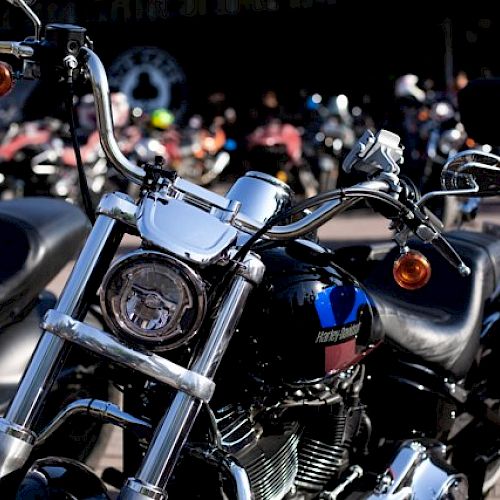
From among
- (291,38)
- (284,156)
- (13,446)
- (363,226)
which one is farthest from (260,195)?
(291,38)

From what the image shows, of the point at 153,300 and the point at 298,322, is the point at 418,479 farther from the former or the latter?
the point at 153,300

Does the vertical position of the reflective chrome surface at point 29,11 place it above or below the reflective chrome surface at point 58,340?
above

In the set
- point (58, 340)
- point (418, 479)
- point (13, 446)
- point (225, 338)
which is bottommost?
point (13, 446)

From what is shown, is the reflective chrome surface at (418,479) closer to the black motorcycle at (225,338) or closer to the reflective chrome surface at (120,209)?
the black motorcycle at (225,338)

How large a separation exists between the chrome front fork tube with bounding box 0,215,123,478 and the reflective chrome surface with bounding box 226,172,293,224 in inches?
15.7

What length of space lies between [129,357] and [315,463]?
80 centimetres

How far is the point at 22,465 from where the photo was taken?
1.95m

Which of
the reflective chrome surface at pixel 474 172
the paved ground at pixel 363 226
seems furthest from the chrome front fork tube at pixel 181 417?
A: the paved ground at pixel 363 226

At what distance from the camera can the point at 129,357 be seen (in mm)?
1971

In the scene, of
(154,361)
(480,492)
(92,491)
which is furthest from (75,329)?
(480,492)

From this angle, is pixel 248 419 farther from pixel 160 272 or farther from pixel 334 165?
pixel 334 165

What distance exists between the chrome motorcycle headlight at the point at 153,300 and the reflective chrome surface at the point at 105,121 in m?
0.21

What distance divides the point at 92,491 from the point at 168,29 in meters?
17.1

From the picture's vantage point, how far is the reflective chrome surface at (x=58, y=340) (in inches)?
77.4
